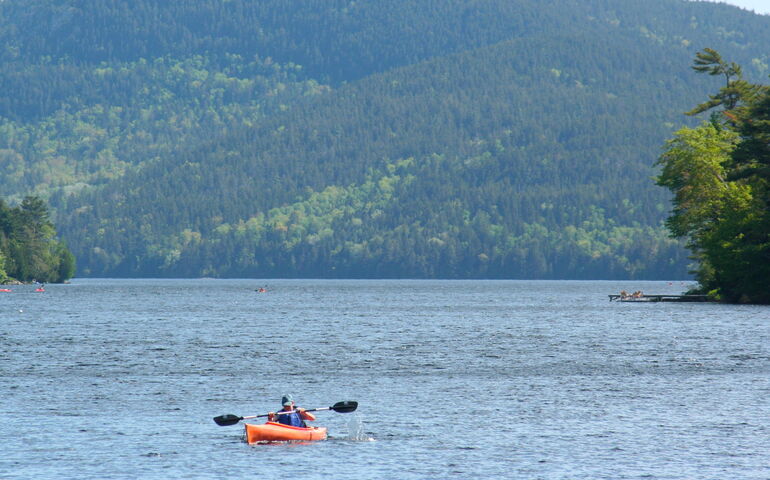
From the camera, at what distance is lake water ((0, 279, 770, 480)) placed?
151 feet

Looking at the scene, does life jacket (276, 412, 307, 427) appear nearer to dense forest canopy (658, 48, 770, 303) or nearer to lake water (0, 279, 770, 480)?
lake water (0, 279, 770, 480)

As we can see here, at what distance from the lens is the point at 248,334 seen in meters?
118

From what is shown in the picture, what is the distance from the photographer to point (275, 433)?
50.9 m

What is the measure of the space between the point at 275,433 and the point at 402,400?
13.5 m

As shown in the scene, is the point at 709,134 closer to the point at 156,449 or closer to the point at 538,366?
the point at 538,366

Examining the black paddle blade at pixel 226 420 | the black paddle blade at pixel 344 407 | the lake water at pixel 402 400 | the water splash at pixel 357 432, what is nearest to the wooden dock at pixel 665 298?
the lake water at pixel 402 400

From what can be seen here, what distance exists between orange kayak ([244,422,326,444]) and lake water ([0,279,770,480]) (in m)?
0.44

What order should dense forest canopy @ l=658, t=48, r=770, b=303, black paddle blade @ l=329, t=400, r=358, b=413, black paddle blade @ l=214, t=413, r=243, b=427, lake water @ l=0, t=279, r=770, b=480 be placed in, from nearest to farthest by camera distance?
lake water @ l=0, t=279, r=770, b=480
black paddle blade @ l=214, t=413, r=243, b=427
black paddle blade @ l=329, t=400, r=358, b=413
dense forest canopy @ l=658, t=48, r=770, b=303

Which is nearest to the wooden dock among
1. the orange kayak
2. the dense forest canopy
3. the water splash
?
the dense forest canopy

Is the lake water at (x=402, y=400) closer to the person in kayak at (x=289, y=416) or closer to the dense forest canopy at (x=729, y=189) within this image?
the person in kayak at (x=289, y=416)

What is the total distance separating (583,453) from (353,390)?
72.3 feet

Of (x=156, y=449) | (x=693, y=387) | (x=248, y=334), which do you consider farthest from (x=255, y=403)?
(x=248, y=334)

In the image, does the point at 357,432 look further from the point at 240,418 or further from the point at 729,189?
the point at 729,189

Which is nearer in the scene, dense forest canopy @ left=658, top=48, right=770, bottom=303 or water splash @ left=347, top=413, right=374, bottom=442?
water splash @ left=347, top=413, right=374, bottom=442
